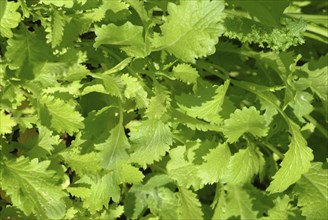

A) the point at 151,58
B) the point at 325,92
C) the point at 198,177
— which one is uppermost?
the point at 151,58

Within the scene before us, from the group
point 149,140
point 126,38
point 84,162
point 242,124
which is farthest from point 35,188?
point 242,124

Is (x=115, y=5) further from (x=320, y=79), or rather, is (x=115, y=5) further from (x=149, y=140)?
(x=320, y=79)

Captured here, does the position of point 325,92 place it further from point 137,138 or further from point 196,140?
point 137,138

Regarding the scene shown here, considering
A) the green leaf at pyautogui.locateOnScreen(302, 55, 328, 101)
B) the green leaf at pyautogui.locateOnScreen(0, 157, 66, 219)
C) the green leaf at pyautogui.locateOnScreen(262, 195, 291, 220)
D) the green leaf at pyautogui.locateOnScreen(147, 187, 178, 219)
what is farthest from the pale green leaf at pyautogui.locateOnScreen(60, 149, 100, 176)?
the green leaf at pyautogui.locateOnScreen(302, 55, 328, 101)

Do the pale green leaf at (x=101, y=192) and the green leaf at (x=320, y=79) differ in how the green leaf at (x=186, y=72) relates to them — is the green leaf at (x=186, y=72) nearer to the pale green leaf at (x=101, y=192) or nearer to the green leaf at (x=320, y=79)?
the pale green leaf at (x=101, y=192)

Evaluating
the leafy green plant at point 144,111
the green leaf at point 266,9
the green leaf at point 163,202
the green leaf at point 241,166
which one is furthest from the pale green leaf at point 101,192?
the green leaf at point 266,9

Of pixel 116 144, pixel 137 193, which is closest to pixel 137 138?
pixel 116 144
